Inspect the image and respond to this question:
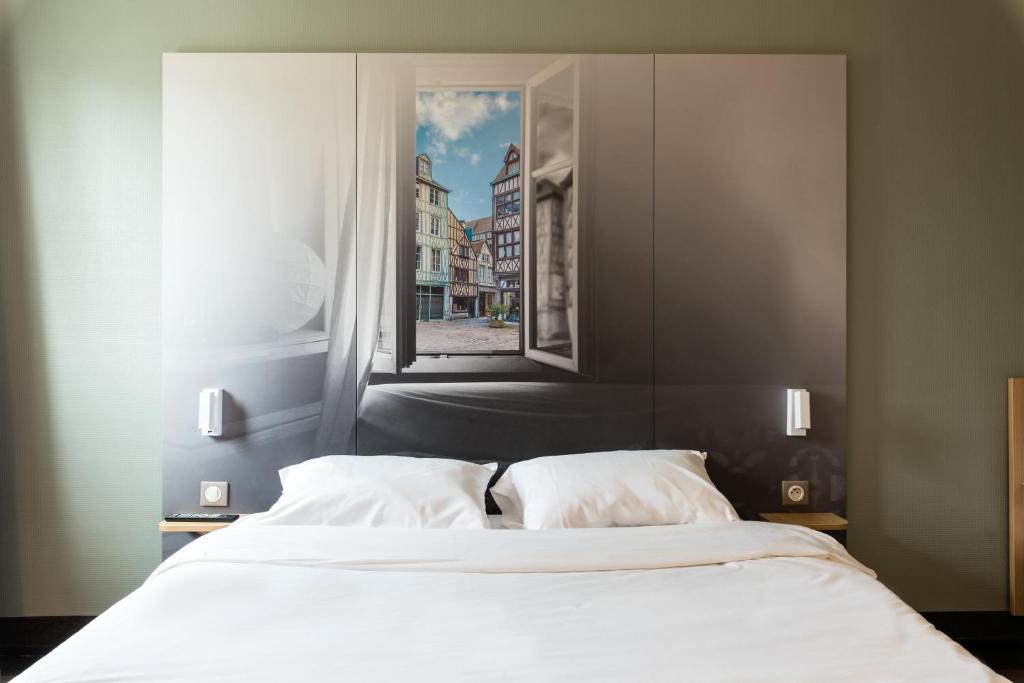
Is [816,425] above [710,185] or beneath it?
beneath

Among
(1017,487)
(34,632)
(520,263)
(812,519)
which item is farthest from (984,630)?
(34,632)

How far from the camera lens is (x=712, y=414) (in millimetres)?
2572

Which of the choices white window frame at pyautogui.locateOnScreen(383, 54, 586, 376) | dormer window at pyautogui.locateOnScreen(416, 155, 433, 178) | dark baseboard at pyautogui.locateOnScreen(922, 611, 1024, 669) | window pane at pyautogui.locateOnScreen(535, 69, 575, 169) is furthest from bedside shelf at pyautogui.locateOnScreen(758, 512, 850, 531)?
dormer window at pyautogui.locateOnScreen(416, 155, 433, 178)

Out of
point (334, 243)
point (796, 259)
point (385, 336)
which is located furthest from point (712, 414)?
point (334, 243)

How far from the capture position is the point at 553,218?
257 cm

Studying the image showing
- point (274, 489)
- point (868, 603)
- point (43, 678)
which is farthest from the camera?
point (274, 489)

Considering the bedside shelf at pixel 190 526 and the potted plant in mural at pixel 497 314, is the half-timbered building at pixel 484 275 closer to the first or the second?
the potted plant in mural at pixel 497 314

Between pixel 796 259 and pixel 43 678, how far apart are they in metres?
2.66

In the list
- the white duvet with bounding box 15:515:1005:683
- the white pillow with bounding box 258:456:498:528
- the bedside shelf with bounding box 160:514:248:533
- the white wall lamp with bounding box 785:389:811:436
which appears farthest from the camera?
the white wall lamp with bounding box 785:389:811:436

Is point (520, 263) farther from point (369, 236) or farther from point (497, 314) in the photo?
point (369, 236)

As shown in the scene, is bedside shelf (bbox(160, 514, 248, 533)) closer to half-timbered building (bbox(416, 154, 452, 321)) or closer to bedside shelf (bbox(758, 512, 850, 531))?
half-timbered building (bbox(416, 154, 452, 321))

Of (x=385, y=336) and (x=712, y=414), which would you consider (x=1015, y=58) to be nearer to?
(x=712, y=414)

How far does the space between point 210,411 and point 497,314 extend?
1204 mm

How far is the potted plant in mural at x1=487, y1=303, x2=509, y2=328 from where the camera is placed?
102 inches
